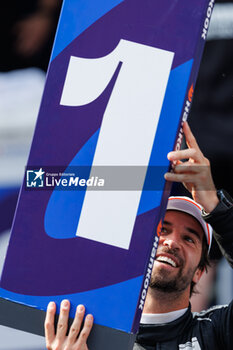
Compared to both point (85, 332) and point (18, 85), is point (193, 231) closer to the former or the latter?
point (85, 332)

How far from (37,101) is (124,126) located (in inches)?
74.4

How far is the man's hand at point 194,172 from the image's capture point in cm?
151

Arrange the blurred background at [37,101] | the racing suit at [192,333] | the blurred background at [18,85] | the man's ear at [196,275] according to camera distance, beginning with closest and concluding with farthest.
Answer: the racing suit at [192,333] → the man's ear at [196,275] → the blurred background at [37,101] → the blurred background at [18,85]

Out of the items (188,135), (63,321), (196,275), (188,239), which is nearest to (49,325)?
(63,321)

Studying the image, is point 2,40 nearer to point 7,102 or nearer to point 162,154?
point 7,102

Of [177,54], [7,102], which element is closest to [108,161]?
[177,54]

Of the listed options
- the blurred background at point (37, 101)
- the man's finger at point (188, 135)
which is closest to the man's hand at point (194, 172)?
the man's finger at point (188, 135)

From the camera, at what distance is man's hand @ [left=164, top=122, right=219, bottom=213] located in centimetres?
151

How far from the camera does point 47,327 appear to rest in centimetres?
150

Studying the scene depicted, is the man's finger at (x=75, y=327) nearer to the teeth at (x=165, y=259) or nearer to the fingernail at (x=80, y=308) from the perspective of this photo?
the fingernail at (x=80, y=308)

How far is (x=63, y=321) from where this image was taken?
59.0 inches

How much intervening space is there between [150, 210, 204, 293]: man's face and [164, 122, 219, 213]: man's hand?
1.38 feet

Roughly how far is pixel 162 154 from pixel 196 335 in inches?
30.9

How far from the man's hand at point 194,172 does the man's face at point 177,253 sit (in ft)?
1.38
